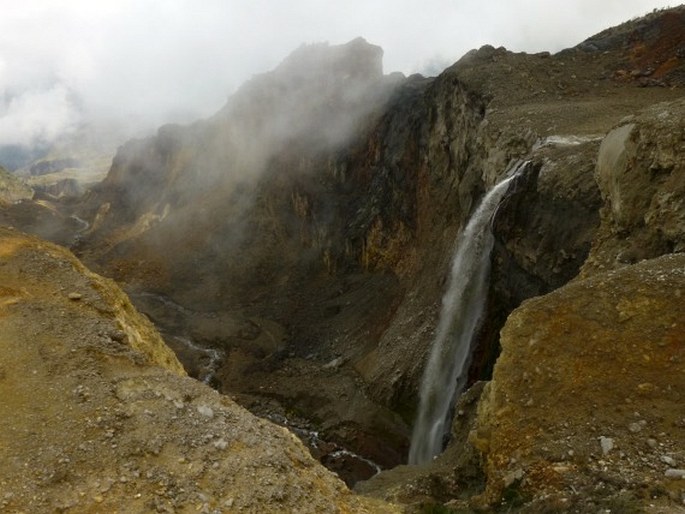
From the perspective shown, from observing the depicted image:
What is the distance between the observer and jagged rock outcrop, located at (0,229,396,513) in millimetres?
9258

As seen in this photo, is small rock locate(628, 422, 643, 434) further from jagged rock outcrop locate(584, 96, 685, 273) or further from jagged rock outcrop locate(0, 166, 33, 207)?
jagged rock outcrop locate(0, 166, 33, 207)

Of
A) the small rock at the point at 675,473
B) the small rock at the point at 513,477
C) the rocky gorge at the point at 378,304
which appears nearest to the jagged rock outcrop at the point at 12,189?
the rocky gorge at the point at 378,304

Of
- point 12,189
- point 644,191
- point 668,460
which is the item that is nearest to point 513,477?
point 668,460

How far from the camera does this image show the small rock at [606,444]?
9.89 metres

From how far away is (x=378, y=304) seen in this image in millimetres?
39906

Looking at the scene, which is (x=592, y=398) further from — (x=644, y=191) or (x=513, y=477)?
(x=644, y=191)

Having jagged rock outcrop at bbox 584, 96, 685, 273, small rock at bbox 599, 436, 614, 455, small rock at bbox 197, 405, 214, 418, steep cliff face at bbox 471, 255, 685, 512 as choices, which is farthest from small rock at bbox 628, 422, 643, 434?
small rock at bbox 197, 405, 214, 418

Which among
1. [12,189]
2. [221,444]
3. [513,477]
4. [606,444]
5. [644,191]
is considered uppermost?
[12,189]

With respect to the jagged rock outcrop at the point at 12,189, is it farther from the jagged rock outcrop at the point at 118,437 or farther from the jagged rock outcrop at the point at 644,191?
the jagged rock outcrop at the point at 644,191

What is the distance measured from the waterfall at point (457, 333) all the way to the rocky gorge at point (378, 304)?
0.96m

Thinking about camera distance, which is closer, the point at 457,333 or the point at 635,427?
the point at 635,427

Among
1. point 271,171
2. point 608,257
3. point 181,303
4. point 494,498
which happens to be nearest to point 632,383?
point 494,498

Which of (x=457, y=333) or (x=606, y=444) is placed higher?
(x=606, y=444)

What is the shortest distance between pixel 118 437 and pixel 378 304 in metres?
30.5
